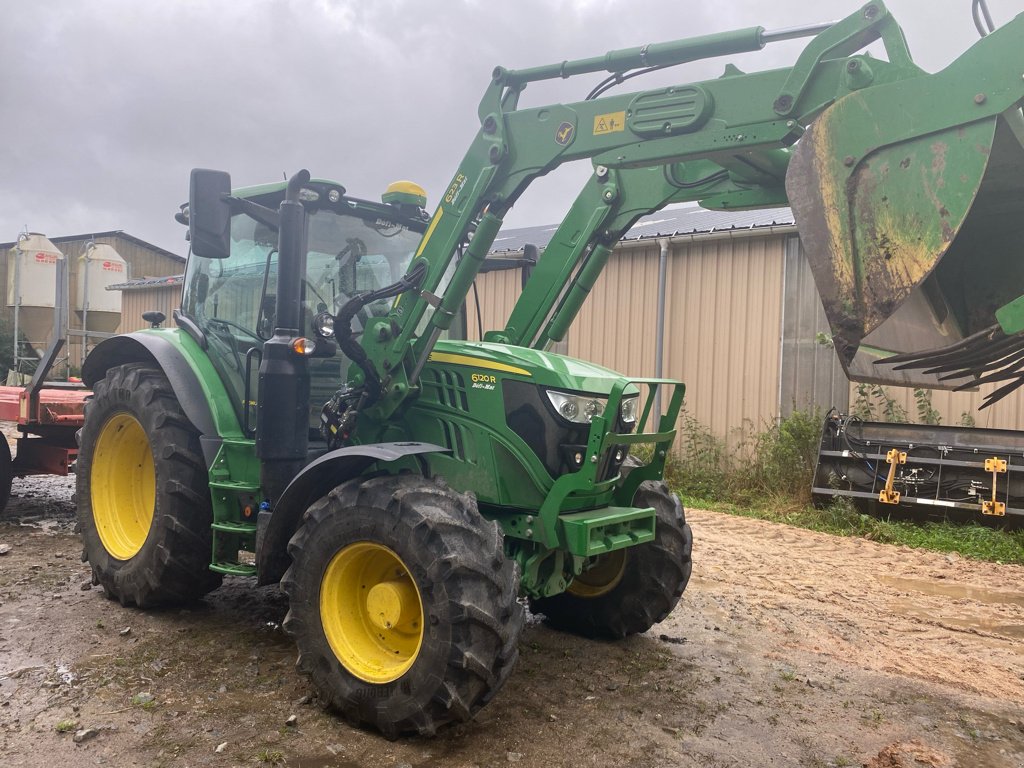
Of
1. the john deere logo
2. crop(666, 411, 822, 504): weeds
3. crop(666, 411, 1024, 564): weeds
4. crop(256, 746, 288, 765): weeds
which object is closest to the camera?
crop(256, 746, 288, 765): weeds

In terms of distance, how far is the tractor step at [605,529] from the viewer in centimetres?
375

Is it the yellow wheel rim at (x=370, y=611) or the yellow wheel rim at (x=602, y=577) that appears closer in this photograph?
the yellow wheel rim at (x=370, y=611)

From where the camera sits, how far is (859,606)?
5.83 metres

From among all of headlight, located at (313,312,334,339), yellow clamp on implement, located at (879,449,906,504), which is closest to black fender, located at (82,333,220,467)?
headlight, located at (313,312,334,339)

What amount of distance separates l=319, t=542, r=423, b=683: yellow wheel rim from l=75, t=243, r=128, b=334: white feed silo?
829cm

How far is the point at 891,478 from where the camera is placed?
8.21m

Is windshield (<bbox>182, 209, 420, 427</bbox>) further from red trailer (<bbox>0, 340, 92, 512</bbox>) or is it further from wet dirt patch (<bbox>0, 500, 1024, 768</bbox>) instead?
red trailer (<bbox>0, 340, 92, 512</bbox>)

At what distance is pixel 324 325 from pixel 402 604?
1.48 meters

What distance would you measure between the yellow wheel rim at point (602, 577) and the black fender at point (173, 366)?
219 centimetres

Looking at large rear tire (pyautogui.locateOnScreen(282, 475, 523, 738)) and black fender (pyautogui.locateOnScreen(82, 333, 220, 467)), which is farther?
black fender (pyautogui.locateOnScreen(82, 333, 220, 467))

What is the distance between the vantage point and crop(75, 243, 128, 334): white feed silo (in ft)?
34.8

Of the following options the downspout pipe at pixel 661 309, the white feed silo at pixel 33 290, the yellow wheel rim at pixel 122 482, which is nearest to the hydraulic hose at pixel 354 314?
the yellow wheel rim at pixel 122 482

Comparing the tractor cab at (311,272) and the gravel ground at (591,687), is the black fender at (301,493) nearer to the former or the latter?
the gravel ground at (591,687)

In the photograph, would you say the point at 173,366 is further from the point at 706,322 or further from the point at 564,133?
the point at 706,322
